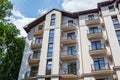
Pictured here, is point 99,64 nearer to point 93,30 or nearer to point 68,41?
point 68,41

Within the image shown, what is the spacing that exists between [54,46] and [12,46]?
10855mm

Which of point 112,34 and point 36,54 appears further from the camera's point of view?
point 36,54

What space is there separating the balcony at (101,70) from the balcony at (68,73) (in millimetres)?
2333

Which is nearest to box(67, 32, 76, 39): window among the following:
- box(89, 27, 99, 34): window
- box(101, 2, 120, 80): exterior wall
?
box(89, 27, 99, 34): window

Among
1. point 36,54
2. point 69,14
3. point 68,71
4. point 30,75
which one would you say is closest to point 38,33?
point 36,54

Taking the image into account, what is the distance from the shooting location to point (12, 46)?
1152 inches

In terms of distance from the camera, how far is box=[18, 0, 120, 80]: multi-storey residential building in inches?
746

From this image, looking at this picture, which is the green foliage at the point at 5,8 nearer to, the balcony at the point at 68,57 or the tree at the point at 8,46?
the tree at the point at 8,46

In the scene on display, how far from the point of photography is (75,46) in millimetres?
22266

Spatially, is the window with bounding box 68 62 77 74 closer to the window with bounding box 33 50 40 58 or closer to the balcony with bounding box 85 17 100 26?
the window with bounding box 33 50 40 58

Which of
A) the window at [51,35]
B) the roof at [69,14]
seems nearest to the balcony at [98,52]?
the window at [51,35]

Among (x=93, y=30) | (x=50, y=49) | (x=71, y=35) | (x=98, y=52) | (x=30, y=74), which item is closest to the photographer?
(x=98, y=52)

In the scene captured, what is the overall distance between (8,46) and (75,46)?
1320 centimetres

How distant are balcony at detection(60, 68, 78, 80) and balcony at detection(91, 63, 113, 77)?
7.65 ft
